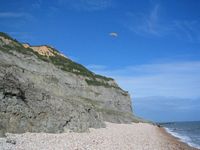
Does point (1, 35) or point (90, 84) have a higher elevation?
point (1, 35)

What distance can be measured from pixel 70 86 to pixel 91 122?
40.7m

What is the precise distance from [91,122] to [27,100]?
14377mm

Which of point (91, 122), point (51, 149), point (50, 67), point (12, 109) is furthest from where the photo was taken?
point (50, 67)

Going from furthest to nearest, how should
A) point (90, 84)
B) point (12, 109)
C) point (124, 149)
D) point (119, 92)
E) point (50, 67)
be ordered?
point (119, 92) < point (90, 84) < point (50, 67) < point (12, 109) < point (124, 149)

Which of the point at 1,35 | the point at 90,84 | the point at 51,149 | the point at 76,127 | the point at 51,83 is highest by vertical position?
the point at 1,35

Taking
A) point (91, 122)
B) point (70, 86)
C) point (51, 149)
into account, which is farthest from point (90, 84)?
point (51, 149)

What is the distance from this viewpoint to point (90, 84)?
92688 mm

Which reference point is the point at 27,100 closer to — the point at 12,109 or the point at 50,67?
the point at 12,109

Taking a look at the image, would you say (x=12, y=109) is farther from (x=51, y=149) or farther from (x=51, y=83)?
(x=51, y=83)

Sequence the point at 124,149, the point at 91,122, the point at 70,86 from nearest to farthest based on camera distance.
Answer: the point at 124,149 < the point at 91,122 < the point at 70,86

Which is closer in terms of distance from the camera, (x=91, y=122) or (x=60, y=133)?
(x=60, y=133)

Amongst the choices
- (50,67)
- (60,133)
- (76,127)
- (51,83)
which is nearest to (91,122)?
(76,127)

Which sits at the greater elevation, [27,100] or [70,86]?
[70,86]

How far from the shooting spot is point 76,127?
32469mm
